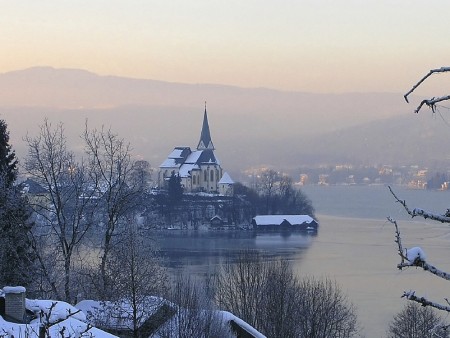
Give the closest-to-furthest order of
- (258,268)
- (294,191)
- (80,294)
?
(80,294) → (258,268) → (294,191)

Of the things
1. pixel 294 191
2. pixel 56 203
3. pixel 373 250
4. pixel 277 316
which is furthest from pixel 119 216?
pixel 294 191

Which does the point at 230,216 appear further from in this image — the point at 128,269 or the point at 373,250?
the point at 128,269

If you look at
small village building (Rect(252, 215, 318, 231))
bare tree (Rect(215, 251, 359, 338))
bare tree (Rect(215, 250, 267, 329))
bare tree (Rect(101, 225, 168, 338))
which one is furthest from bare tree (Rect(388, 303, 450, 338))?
small village building (Rect(252, 215, 318, 231))

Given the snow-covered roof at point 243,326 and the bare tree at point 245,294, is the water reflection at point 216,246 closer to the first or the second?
the bare tree at point 245,294

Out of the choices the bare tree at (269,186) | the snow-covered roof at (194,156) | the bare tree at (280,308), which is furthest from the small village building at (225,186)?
the bare tree at (280,308)

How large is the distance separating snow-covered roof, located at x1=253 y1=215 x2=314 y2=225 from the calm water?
5.63 feet

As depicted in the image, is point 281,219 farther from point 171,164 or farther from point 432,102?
point 432,102

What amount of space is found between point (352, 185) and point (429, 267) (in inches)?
7510

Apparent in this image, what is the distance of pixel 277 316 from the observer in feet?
59.2

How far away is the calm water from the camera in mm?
25609

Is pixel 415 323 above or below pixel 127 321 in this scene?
below

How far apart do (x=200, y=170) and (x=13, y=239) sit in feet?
233

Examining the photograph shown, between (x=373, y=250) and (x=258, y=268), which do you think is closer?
(x=258, y=268)

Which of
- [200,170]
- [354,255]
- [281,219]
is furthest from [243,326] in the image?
[200,170]
